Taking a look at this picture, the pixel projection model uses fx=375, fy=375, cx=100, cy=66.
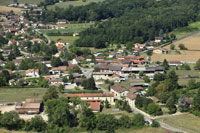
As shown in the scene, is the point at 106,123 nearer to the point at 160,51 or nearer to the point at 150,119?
the point at 150,119

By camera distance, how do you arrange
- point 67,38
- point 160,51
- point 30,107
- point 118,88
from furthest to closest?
point 67,38 < point 160,51 < point 118,88 < point 30,107

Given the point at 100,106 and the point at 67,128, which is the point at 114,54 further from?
the point at 67,128

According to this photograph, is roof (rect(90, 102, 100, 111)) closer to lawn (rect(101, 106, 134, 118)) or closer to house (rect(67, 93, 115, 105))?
lawn (rect(101, 106, 134, 118))

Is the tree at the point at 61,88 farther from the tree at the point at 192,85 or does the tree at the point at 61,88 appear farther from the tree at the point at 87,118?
the tree at the point at 192,85

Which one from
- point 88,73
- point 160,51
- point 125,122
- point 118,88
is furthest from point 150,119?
point 160,51

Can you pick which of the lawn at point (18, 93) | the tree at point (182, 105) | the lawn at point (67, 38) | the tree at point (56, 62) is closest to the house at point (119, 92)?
the tree at point (182, 105)

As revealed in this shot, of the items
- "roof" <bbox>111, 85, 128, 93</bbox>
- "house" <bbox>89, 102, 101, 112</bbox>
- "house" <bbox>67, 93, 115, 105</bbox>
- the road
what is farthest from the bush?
"roof" <bbox>111, 85, 128, 93</bbox>

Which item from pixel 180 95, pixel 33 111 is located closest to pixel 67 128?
pixel 33 111
